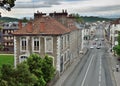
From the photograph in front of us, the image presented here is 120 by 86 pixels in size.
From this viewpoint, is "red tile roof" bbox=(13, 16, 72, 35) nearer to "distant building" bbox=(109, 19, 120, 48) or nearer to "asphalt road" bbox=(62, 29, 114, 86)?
"asphalt road" bbox=(62, 29, 114, 86)

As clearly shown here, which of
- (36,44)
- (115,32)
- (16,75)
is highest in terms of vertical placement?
(16,75)

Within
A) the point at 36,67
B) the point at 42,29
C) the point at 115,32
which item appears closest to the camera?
the point at 36,67

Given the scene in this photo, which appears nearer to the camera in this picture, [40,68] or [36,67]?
[36,67]

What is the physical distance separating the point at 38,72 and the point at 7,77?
10.3 metres

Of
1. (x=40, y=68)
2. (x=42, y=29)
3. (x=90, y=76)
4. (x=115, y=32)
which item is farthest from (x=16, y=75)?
(x=115, y=32)

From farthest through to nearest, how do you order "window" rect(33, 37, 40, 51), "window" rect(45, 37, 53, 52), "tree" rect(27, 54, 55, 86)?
"window" rect(33, 37, 40, 51), "window" rect(45, 37, 53, 52), "tree" rect(27, 54, 55, 86)

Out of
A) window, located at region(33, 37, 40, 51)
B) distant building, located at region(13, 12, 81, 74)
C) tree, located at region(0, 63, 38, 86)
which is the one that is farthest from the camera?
window, located at region(33, 37, 40, 51)

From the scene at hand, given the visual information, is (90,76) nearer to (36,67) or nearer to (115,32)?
(36,67)

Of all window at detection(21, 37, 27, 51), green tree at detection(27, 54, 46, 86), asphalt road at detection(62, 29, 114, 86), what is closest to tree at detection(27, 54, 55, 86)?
green tree at detection(27, 54, 46, 86)

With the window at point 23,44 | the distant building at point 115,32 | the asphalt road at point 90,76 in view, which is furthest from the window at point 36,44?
the distant building at point 115,32

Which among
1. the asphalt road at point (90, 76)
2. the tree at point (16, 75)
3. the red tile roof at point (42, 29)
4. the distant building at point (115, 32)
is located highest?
the red tile roof at point (42, 29)

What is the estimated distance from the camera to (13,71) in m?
30.0

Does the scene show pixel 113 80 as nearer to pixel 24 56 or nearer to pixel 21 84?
pixel 24 56

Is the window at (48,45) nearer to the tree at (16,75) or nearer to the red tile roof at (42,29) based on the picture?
the red tile roof at (42,29)
